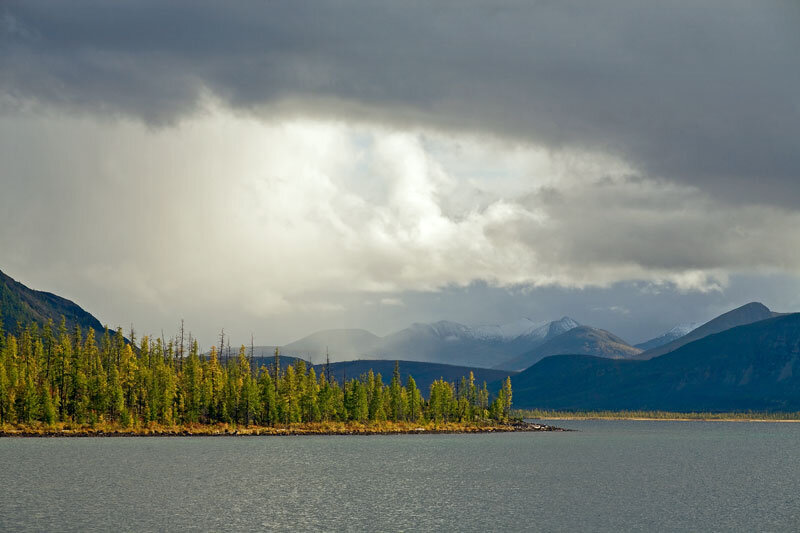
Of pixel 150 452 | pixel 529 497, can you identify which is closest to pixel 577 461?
pixel 529 497

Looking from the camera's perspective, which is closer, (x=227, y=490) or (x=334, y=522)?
(x=334, y=522)

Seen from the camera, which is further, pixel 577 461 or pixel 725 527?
pixel 577 461

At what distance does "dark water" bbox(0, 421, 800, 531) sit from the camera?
8100 centimetres

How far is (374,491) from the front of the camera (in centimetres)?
10725

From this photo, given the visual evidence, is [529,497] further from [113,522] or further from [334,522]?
[113,522]

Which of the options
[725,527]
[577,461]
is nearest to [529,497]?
[725,527]

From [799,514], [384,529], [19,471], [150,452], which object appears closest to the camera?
[384,529]

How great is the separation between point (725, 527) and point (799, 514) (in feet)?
54.4

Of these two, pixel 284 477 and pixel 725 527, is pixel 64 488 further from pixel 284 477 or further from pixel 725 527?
pixel 725 527

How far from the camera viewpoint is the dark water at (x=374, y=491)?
266 feet

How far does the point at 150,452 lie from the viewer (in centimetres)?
16488

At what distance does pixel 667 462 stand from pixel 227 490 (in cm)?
10678

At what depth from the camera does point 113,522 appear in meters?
77.6

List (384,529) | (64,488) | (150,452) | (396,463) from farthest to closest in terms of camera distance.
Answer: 1. (150,452)
2. (396,463)
3. (64,488)
4. (384,529)
